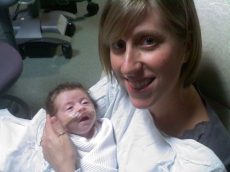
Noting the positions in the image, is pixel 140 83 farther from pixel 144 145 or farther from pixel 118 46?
pixel 144 145

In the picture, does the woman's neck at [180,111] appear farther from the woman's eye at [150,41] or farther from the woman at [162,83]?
the woman's eye at [150,41]

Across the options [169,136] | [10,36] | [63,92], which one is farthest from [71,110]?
[10,36]

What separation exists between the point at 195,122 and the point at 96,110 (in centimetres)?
53

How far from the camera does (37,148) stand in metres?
1.35

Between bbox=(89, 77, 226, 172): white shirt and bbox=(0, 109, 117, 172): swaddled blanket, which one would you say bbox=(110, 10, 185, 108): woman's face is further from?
bbox=(0, 109, 117, 172): swaddled blanket

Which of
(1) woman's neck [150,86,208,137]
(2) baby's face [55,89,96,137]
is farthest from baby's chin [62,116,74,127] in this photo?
(1) woman's neck [150,86,208,137]

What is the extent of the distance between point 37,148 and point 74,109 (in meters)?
0.22

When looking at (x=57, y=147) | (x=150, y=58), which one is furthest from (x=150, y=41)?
(x=57, y=147)

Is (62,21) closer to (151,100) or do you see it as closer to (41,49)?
(41,49)

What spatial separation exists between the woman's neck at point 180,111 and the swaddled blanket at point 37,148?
31 cm

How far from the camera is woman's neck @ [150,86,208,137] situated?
95cm

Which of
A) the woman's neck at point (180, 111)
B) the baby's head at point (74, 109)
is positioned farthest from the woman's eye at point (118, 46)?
the baby's head at point (74, 109)

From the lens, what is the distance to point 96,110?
4.47 feet

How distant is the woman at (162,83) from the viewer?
32.1 inches
